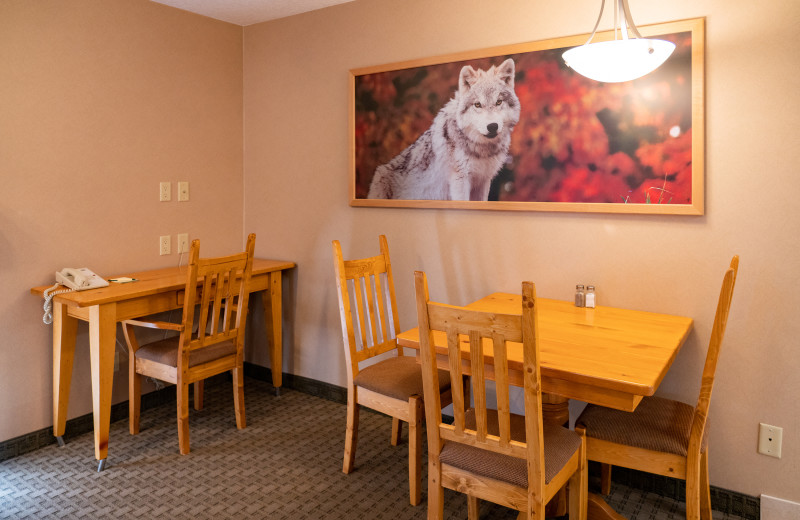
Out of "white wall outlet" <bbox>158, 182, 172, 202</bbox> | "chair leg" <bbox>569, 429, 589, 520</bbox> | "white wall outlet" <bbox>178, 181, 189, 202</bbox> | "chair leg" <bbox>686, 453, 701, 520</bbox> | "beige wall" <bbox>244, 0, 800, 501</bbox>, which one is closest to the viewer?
"chair leg" <bbox>686, 453, 701, 520</bbox>

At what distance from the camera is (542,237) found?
2.75 m

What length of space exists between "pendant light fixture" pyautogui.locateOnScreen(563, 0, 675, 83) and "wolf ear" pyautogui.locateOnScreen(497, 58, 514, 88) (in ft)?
2.20

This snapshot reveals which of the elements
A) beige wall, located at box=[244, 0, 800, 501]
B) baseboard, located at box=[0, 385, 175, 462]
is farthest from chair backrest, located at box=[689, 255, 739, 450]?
baseboard, located at box=[0, 385, 175, 462]

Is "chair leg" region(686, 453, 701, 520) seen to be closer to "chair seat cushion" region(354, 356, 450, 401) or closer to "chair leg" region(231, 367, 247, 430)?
"chair seat cushion" region(354, 356, 450, 401)

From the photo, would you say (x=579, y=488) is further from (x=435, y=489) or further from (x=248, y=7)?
(x=248, y=7)

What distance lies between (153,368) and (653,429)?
88.8 inches

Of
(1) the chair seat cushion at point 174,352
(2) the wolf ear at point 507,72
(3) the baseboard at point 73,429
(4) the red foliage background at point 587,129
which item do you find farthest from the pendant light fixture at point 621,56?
(3) the baseboard at point 73,429

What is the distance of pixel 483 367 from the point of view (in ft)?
5.65

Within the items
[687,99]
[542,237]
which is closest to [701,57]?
[687,99]

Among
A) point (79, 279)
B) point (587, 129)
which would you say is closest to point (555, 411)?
point (587, 129)

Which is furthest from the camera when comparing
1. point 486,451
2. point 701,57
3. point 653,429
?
point 701,57

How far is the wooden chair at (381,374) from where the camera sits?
7.86 ft

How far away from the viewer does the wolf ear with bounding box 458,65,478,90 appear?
9.43ft

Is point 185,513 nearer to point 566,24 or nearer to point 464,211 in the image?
point 464,211
